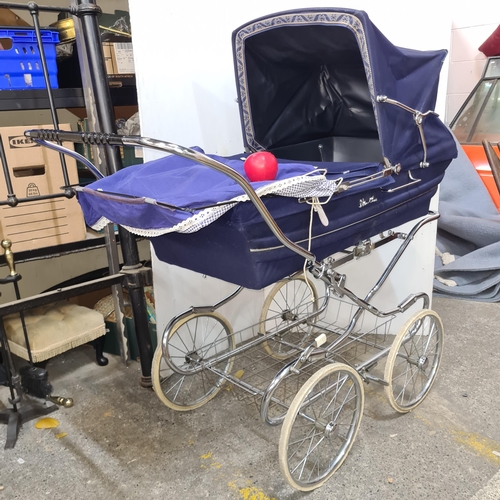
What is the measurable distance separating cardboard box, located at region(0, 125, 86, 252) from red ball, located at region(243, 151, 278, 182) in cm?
100

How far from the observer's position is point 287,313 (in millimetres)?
2172

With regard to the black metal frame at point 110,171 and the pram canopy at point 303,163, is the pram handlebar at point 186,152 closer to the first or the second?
the pram canopy at point 303,163

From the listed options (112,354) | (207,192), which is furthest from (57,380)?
(207,192)

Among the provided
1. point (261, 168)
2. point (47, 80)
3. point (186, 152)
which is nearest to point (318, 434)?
point (261, 168)

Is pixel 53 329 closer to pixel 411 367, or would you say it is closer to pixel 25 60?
pixel 25 60

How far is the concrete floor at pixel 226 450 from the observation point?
1.57 metres

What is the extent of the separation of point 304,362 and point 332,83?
1175 mm

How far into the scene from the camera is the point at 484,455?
168 cm

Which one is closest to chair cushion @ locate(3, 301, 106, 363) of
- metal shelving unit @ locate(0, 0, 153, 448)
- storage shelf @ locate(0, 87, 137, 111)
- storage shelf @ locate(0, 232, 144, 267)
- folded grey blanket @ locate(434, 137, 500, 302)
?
metal shelving unit @ locate(0, 0, 153, 448)

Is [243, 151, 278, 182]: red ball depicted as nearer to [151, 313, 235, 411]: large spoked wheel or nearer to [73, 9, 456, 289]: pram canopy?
[73, 9, 456, 289]: pram canopy

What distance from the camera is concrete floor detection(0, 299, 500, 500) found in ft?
5.14

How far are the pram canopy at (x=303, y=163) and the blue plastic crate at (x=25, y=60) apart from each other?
689 mm

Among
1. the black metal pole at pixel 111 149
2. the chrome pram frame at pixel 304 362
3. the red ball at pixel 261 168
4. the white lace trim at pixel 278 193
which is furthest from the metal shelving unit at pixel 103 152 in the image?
the red ball at pixel 261 168

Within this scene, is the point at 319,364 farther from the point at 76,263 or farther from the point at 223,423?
the point at 76,263
